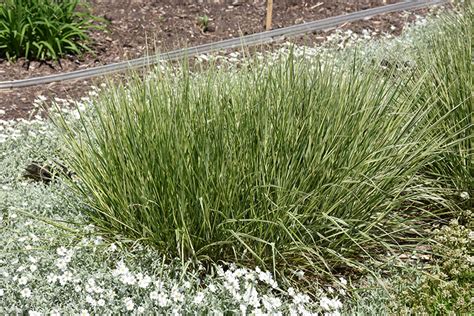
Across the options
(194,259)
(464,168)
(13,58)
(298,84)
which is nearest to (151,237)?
(194,259)

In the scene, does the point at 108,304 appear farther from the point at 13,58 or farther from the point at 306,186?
the point at 13,58

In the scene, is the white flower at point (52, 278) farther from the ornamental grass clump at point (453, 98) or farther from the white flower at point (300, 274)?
the ornamental grass clump at point (453, 98)

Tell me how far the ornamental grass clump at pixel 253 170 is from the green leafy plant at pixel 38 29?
3.46 meters

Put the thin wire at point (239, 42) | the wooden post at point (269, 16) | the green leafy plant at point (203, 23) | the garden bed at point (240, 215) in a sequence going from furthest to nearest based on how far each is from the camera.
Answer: the green leafy plant at point (203, 23) → the wooden post at point (269, 16) → the thin wire at point (239, 42) → the garden bed at point (240, 215)

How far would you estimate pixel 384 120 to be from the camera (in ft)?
11.5

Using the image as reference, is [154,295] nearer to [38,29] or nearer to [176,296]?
[176,296]

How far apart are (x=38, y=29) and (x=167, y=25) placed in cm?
158

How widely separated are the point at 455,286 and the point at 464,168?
1.04m

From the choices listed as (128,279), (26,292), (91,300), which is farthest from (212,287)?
(26,292)

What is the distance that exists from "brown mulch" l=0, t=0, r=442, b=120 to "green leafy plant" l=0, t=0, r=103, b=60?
131 mm

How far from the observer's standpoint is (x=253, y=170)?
3193 mm

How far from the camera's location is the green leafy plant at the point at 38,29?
6.61 m

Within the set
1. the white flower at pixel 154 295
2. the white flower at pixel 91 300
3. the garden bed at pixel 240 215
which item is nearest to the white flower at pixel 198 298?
the garden bed at pixel 240 215

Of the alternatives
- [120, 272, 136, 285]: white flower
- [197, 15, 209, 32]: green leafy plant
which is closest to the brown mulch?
[197, 15, 209, 32]: green leafy plant
